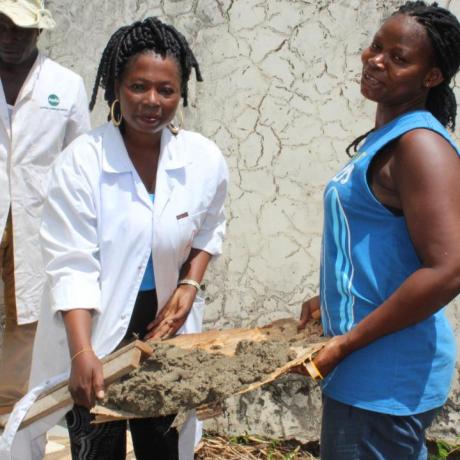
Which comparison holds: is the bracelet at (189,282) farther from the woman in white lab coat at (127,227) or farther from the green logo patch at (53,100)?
the green logo patch at (53,100)

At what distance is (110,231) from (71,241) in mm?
127

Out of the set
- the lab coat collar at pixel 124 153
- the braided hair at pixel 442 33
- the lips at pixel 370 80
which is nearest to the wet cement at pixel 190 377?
the lab coat collar at pixel 124 153

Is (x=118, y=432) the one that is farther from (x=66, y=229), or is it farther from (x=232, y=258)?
(x=232, y=258)

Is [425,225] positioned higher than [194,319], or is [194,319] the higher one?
[425,225]

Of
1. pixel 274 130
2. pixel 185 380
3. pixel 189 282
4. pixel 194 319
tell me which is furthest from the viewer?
pixel 274 130

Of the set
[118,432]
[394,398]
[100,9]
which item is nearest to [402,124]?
[394,398]

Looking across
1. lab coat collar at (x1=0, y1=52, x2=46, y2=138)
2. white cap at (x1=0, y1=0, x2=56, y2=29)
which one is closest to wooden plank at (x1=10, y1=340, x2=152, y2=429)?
lab coat collar at (x1=0, y1=52, x2=46, y2=138)

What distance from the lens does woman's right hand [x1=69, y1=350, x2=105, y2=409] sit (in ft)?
8.29

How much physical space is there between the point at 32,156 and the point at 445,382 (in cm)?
244

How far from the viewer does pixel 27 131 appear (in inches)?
165

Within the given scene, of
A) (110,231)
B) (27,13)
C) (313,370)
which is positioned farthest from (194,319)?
(27,13)

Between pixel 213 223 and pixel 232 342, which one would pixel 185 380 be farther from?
pixel 213 223

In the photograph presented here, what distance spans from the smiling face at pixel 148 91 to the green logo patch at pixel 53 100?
4.56ft

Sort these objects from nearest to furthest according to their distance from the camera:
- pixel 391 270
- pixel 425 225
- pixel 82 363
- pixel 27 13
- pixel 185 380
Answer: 1. pixel 425 225
2. pixel 391 270
3. pixel 185 380
4. pixel 82 363
5. pixel 27 13
